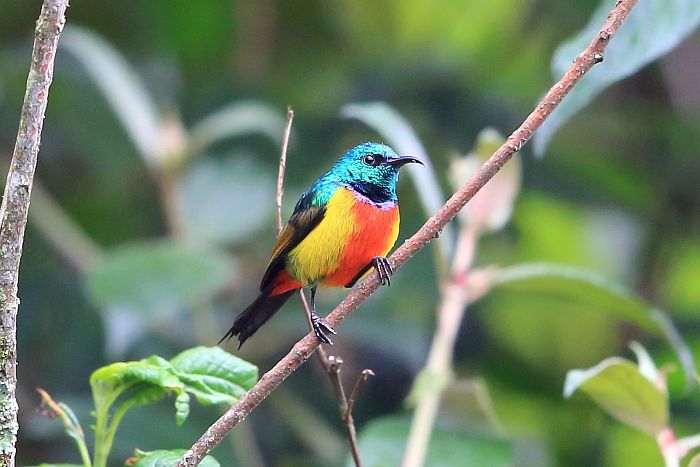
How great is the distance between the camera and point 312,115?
397 centimetres

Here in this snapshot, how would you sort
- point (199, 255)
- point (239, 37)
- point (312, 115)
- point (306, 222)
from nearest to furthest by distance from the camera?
1. point (306, 222)
2. point (199, 255)
3. point (312, 115)
4. point (239, 37)

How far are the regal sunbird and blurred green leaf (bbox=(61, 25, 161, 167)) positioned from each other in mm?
1142

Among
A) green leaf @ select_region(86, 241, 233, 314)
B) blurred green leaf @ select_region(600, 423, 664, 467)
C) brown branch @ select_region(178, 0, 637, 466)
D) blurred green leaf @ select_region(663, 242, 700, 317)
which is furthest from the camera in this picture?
blurred green leaf @ select_region(663, 242, 700, 317)

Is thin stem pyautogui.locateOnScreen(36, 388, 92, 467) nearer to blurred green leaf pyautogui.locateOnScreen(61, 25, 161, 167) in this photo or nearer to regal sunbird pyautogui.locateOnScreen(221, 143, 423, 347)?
regal sunbird pyautogui.locateOnScreen(221, 143, 423, 347)

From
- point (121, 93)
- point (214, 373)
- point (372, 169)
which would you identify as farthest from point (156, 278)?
point (214, 373)

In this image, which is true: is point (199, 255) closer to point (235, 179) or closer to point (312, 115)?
point (235, 179)

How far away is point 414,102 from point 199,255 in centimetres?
143

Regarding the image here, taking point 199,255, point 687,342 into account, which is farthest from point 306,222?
point 687,342

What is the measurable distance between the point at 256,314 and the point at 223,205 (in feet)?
4.26

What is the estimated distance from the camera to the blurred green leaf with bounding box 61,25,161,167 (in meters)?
3.31

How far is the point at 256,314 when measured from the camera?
2270 millimetres

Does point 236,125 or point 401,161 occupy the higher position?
point 236,125

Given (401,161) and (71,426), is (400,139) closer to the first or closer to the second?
(401,161)

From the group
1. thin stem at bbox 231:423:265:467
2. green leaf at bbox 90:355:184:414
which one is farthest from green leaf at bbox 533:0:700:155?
thin stem at bbox 231:423:265:467
